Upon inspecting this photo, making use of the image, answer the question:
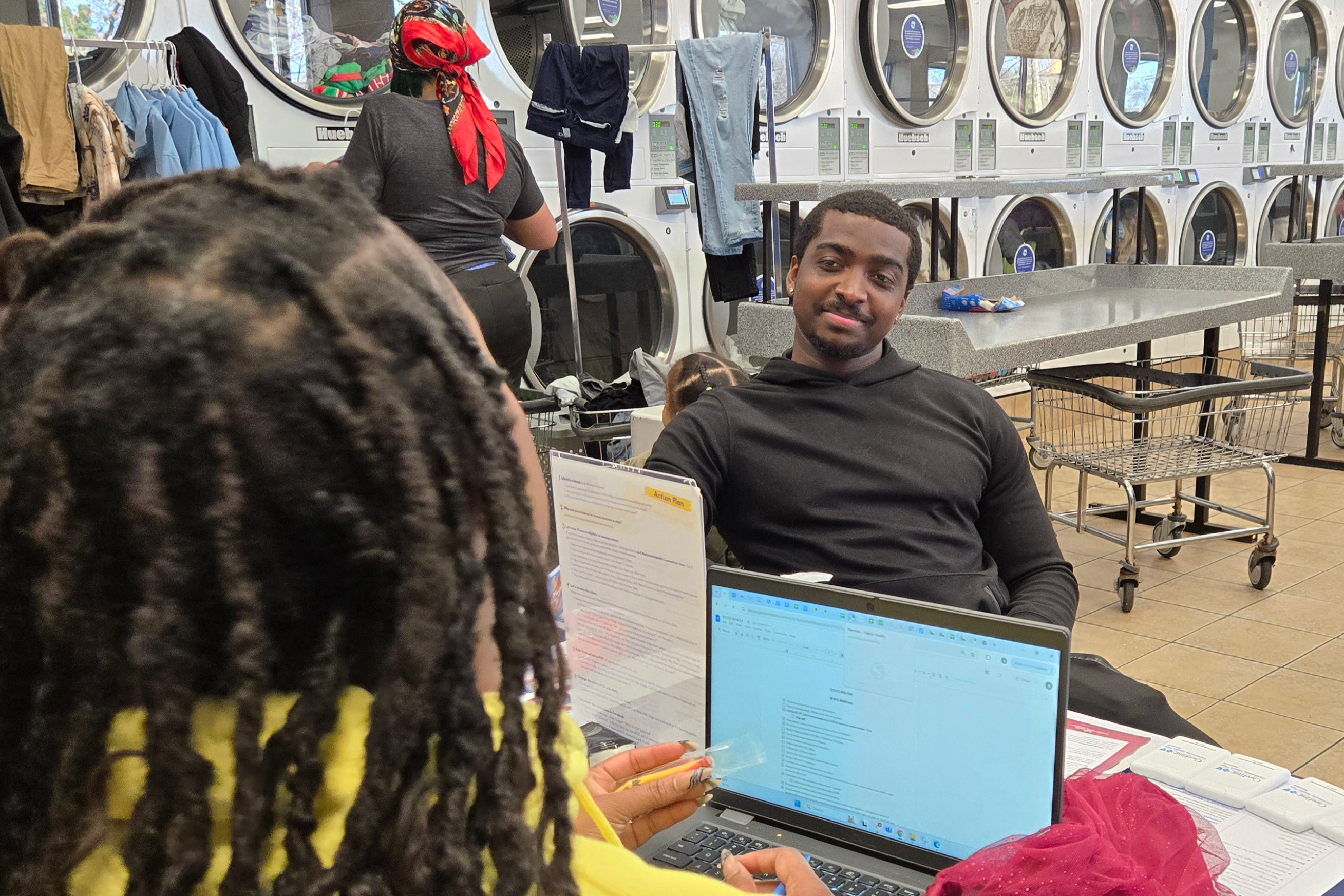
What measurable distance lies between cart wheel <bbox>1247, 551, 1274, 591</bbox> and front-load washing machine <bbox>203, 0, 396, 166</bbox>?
3.74 meters

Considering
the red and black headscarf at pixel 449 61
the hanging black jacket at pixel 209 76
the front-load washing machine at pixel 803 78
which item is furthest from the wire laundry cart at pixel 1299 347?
the hanging black jacket at pixel 209 76

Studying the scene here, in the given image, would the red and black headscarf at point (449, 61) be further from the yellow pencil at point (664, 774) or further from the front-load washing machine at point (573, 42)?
the yellow pencil at point (664, 774)

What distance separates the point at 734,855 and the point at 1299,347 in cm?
619

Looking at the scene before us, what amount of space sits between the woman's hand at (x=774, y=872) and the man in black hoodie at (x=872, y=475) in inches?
38.0

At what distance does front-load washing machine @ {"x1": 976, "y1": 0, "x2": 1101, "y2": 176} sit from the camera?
7117 mm

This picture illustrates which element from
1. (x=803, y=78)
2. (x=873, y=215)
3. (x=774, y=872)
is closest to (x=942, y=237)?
(x=803, y=78)

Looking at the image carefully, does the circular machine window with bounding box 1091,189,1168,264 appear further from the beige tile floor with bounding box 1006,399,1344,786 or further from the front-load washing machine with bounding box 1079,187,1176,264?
the beige tile floor with bounding box 1006,399,1344,786

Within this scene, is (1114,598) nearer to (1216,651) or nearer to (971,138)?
(1216,651)

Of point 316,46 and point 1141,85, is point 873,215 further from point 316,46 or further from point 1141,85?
point 1141,85

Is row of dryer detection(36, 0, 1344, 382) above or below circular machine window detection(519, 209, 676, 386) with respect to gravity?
above

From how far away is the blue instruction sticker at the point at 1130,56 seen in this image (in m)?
8.30

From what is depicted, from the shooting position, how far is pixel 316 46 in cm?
450

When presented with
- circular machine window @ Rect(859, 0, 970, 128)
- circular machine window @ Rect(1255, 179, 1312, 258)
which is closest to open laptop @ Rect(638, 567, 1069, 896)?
circular machine window @ Rect(859, 0, 970, 128)

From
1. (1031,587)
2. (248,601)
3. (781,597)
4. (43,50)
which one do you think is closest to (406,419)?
(248,601)
